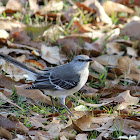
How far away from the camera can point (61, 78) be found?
5.36 metres

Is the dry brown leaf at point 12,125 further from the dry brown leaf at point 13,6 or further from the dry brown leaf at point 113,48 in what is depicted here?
the dry brown leaf at point 13,6

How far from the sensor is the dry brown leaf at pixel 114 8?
860cm

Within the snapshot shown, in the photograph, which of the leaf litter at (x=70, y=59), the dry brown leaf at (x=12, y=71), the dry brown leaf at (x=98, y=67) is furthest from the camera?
the dry brown leaf at (x=98, y=67)

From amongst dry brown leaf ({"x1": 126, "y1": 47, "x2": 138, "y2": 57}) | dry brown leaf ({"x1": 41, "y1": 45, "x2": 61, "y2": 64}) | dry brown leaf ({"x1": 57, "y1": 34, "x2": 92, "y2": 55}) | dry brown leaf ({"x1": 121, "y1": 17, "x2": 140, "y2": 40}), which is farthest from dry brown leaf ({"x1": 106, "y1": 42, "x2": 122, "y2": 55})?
dry brown leaf ({"x1": 41, "y1": 45, "x2": 61, "y2": 64})

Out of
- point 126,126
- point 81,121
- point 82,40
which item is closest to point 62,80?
point 81,121

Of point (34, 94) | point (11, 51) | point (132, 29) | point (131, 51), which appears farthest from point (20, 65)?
point (132, 29)

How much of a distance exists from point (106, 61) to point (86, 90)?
1185mm

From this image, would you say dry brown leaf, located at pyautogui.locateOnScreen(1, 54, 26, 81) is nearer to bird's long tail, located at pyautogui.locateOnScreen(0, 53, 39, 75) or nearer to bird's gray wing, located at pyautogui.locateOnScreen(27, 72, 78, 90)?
bird's long tail, located at pyautogui.locateOnScreen(0, 53, 39, 75)

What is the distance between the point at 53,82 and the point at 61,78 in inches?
6.2

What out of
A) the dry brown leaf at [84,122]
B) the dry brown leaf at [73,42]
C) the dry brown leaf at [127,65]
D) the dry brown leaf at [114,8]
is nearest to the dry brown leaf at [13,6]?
the dry brown leaf at [73,42]

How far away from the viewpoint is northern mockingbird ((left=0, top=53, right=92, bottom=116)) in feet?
17.1

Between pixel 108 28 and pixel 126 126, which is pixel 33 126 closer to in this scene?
pixel 126 126

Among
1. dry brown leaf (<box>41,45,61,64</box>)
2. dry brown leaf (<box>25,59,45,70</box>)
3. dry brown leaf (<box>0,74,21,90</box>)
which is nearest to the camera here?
dry brown leaf (<box>0,74,21,90</box>)

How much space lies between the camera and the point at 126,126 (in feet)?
13.9
